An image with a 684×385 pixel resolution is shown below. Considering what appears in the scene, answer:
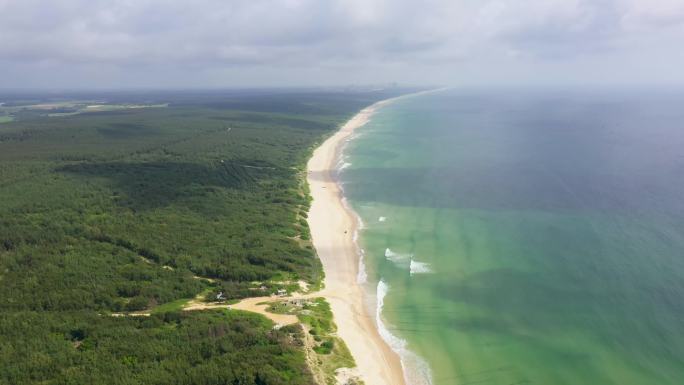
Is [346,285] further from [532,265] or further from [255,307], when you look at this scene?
[532,265]

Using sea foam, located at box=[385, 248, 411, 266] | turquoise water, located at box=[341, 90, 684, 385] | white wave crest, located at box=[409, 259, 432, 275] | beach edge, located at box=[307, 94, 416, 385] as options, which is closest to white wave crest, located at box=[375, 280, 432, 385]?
turquoise water, located at box=[341, 90, 684, 385]

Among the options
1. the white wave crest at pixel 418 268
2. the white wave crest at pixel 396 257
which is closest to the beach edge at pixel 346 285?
A: the white wave crest at pixel 396 257

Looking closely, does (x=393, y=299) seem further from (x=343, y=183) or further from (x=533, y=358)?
(x=343, y=183)

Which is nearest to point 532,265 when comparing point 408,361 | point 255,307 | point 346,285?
point 346,285

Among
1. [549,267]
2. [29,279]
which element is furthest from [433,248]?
[29,279]

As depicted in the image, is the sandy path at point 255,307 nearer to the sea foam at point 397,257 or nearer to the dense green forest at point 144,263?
the dense green forest at point 144,263
